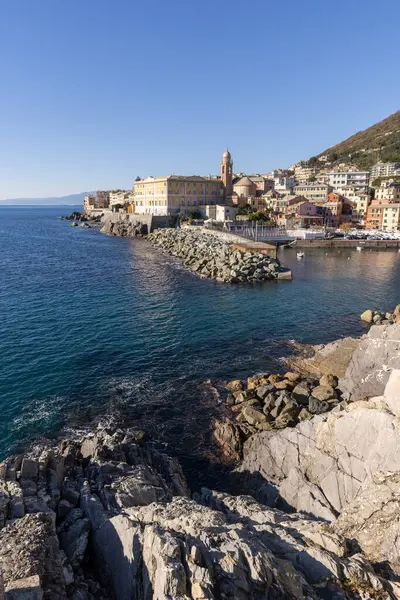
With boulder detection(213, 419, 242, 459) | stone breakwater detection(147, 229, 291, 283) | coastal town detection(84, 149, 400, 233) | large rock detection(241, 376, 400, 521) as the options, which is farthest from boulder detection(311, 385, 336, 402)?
coastal town detection(84, 149, 400, 233)

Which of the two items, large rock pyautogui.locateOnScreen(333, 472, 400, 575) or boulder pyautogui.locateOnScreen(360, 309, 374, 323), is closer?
large rock pyautogui.locateOnScreen(333, 472, 400, 575)

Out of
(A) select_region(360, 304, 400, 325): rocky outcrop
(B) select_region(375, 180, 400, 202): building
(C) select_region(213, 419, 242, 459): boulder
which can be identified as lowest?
(C) select_region(213, 419, 242, 459): boulder

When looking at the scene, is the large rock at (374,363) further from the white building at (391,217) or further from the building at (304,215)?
the white building at (391,217)

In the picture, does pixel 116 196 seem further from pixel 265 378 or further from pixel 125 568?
pixel 125 568

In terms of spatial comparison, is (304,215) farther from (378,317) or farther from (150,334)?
(150,334)

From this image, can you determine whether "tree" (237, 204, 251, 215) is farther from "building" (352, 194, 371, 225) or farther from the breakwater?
"building" (352, 194, 371, 225)

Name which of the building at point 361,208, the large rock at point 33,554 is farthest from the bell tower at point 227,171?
the large rock at point 33,554

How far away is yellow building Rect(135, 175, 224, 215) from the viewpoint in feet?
342

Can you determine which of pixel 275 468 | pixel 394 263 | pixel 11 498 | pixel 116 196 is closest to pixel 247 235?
pixel 394 263

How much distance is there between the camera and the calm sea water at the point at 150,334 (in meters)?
20.8

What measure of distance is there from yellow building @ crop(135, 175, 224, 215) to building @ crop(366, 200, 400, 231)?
135 feet

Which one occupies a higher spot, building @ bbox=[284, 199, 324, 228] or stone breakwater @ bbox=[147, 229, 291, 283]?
building @ bbox=[284, 199, 324, 228]

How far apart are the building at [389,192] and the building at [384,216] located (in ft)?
16.5

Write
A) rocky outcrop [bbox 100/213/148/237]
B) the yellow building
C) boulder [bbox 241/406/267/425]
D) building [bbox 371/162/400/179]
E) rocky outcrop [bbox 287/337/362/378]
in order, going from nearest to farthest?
boulder [bbox 241/406/267/425], rocky outcrop [bbox 287/337/362/378], rocky outcrop [bbox 100/213/148/237], the yellow building, building [bbox 371/162/400/179]
